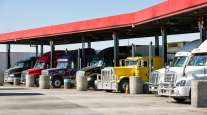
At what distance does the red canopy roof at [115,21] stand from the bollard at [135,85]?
3505 mm

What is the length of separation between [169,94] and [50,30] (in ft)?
80.7

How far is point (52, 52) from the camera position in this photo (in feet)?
149

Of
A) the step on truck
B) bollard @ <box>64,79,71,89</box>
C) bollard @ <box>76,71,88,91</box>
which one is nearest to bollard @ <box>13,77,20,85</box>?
the step on truck

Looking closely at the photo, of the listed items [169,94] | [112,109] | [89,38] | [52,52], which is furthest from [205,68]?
[89,38]

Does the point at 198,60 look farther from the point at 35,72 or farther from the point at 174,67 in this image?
the point at 35,72

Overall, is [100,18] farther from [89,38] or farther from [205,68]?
[205,68]

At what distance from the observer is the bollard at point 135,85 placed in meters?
30.9

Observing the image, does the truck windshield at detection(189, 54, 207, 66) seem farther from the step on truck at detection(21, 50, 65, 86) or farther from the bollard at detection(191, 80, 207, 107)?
the step on truck at detection(21, 50, 65, 86)

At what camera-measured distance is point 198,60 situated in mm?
23469

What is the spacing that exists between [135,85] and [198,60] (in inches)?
314

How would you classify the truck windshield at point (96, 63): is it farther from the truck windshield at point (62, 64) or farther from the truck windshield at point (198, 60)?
the truck windshield at point (198, 60)

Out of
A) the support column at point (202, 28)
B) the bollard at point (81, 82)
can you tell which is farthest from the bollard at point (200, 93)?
the bollard at point (81, 82)

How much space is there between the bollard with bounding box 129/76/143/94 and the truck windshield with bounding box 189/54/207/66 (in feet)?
23.9

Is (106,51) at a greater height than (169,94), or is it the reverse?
(106,51)
